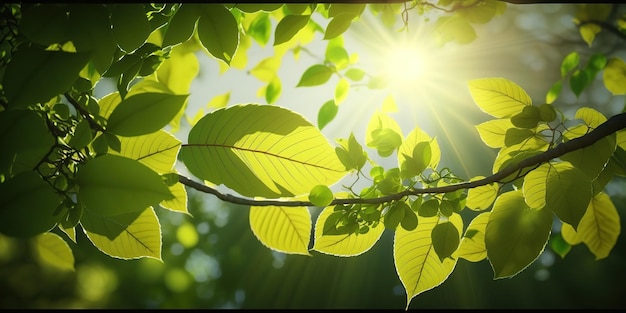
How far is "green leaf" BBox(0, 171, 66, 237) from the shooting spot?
0.39 meters

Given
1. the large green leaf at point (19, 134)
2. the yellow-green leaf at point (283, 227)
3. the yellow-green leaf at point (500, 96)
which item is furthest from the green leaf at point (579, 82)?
the large green leaf at point (19, 134)

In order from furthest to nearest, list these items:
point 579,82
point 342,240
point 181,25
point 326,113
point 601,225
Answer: point 579,82 → point 326,113 → point 601,225 → point 342,240 → point 181,25

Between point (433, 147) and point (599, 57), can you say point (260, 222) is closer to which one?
point (433, 147)

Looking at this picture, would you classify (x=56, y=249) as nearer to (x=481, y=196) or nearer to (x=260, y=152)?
(x=260, y=152)

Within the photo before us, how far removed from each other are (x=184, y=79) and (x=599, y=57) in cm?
112

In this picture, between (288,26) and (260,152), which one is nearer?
(260,152)

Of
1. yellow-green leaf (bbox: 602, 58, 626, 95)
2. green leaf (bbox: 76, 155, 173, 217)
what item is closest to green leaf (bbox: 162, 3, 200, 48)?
green leaf (bbox: 76, 155, 173, 217)

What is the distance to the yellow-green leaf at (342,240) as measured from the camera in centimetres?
67

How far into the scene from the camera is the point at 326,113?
0.97 m

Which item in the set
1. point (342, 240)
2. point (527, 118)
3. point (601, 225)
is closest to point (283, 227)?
point (342, 240)

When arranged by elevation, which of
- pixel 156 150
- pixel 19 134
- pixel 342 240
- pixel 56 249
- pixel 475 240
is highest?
pixel 19 134

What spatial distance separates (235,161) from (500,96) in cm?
48

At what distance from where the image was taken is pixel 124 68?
1.90 feet

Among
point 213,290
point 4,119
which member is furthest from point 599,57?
point 213,290
